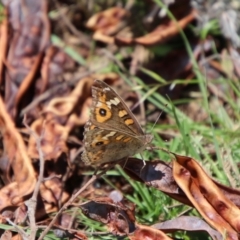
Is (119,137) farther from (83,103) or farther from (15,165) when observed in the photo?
(83,103)

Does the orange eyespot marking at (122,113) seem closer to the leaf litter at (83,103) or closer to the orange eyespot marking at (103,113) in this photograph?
the orange eyespot marking at (103,113)

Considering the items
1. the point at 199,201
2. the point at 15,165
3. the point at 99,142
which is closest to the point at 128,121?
the point at 99,142

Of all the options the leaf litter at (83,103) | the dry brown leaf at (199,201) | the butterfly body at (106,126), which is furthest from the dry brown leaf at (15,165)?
the dry brown leaf at (199,201)

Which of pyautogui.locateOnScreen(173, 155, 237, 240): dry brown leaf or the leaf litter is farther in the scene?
the leaf litter

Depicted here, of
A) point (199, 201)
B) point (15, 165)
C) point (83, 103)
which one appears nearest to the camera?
point (199, 201)

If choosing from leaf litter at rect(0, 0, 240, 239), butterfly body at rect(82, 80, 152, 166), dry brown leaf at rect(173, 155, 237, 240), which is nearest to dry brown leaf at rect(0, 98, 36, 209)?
leaf litter at rect(0, 0, 240, 239)

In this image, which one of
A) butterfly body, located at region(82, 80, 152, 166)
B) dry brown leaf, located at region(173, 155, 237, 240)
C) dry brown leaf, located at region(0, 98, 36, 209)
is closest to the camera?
dry brown leaf, located at region(173, 155, 237, 240)

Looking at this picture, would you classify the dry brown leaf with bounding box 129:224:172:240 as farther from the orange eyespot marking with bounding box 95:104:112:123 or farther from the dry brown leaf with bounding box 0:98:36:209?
the dry brown leaf with bounding box 0:98:36:209

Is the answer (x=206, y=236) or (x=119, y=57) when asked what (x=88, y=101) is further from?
(x=206, y=236)

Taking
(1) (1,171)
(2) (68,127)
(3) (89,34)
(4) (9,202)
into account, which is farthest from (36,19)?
(4) (9,202)

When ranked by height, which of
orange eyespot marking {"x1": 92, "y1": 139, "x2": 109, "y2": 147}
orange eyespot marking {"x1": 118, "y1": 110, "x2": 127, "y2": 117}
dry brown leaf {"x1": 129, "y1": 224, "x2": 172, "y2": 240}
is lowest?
dry brown leaf {"x1": 129, "y1": 224, "x2": 172, "y2": 240}
